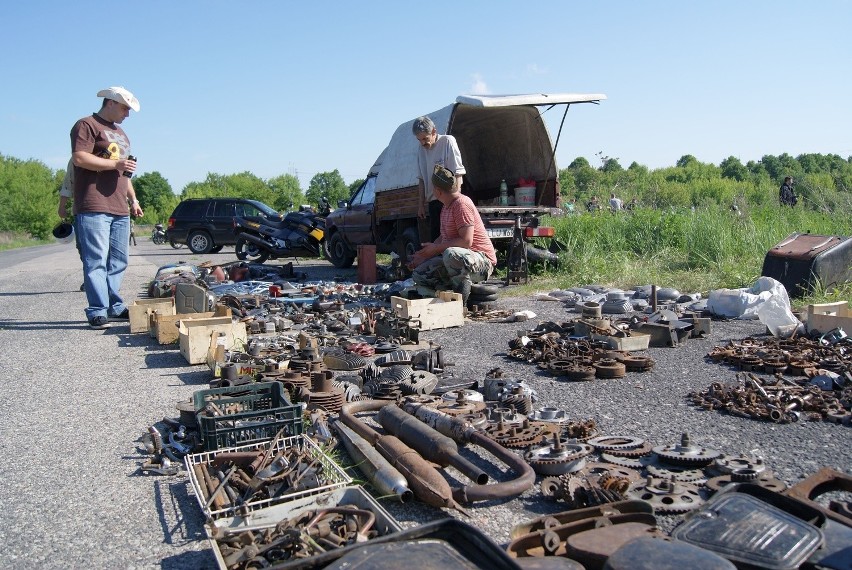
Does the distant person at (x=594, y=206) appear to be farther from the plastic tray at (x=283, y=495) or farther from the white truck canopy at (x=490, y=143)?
the plastic tray at (x=283, y=495)

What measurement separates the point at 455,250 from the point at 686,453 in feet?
15.6

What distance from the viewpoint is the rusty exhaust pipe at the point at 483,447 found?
2998mm

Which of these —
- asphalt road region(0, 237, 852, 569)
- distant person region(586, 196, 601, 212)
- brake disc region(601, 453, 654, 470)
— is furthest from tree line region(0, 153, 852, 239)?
brake disc region(601, 453, 654, 470)

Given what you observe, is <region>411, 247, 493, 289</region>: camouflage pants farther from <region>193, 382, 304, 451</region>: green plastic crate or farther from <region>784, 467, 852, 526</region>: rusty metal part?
<region>784, 467, 852, 526</region>: rusty metal part

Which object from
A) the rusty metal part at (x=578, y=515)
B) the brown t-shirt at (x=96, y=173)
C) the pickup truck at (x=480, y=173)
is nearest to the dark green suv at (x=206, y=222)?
the pickup truck at (x=480, y=173)

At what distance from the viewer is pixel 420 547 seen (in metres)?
1.97

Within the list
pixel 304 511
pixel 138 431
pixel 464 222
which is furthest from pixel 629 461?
pixel 464 222

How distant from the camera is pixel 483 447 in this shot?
3.58m

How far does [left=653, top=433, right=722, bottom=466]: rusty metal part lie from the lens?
3445 mm

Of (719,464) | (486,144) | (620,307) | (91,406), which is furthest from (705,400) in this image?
(486,144)

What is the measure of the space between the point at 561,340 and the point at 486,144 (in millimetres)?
8184

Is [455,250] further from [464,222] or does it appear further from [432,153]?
[432,153]

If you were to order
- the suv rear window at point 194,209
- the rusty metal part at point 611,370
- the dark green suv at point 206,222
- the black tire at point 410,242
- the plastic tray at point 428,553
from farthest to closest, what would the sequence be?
the suv rear window at point 194,209 < the dark green suv at point 206,222 < the black tire at point 410,242 < the rusty metal part at point 611,370 < the plastic tray at point 428,553

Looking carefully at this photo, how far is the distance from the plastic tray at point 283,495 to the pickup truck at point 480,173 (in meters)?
8.10
